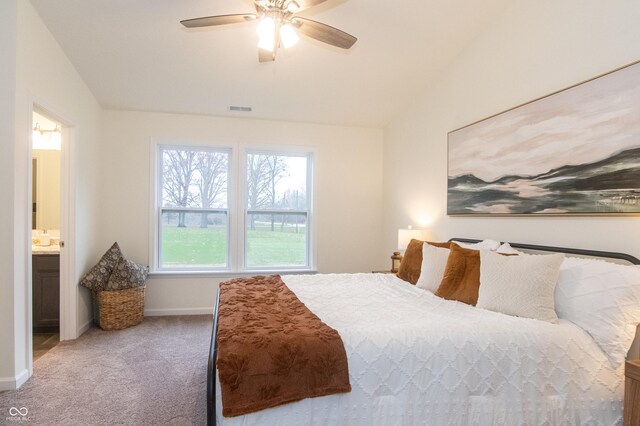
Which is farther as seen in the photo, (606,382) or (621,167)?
(621,167)

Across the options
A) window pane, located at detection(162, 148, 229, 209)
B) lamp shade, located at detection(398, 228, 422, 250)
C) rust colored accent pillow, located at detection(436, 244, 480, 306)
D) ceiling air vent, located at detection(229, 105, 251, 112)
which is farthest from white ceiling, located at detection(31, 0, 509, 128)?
rust colored accent pillow, located at detection(436, 244, 480, 306)

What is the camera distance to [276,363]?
155 centimetres

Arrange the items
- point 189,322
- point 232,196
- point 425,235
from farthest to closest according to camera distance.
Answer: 1. point 232,196
2. point 189,322
3. point 425,235

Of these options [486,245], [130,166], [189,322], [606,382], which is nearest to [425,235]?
[486,245]

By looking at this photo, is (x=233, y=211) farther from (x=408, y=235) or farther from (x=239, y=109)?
(x=408, y=235)

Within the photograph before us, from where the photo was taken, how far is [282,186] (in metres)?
4.98

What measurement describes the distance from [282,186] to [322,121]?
104 cm

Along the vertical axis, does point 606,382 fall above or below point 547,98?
below

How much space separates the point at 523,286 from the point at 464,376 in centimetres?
73

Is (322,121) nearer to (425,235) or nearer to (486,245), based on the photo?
(425,235)

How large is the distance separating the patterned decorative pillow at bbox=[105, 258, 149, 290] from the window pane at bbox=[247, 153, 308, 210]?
154cm

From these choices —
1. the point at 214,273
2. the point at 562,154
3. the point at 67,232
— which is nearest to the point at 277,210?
the point at 214,273

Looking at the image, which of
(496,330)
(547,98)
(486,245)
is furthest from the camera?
(486,245)

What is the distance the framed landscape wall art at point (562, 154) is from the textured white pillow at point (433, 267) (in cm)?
63
